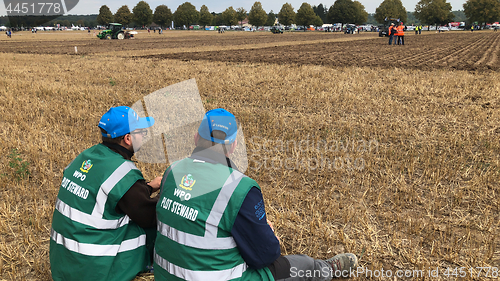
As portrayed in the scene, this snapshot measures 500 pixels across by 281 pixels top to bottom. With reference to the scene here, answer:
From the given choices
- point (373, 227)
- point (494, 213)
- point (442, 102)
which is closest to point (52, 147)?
point (373, 227)

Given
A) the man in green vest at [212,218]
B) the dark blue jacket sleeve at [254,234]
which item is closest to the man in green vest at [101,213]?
the man in green vest at [212,218]

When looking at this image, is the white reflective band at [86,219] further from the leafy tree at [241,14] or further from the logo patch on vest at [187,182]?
the leafy tree at [241,14]

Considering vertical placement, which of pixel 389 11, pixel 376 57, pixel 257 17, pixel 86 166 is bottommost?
pixel 86 166

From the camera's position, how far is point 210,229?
2.19m

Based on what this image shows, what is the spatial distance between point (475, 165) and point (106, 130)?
5533 mm

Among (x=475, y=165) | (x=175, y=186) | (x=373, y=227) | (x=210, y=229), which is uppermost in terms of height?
(x=175, y=186)

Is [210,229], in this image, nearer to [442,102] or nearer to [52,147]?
[52,147]

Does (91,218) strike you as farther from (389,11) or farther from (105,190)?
(389,11)

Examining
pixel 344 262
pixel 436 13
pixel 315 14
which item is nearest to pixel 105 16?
pixel 315 14

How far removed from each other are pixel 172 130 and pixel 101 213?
5.29m

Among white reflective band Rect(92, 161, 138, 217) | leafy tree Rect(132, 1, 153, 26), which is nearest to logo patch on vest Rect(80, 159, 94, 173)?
white reflective band Rect(92, 161, 138, 217)

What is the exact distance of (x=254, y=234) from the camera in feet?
7.35

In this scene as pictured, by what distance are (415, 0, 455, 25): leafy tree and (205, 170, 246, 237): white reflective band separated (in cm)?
13592

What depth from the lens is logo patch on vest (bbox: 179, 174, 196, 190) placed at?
2211 mm
